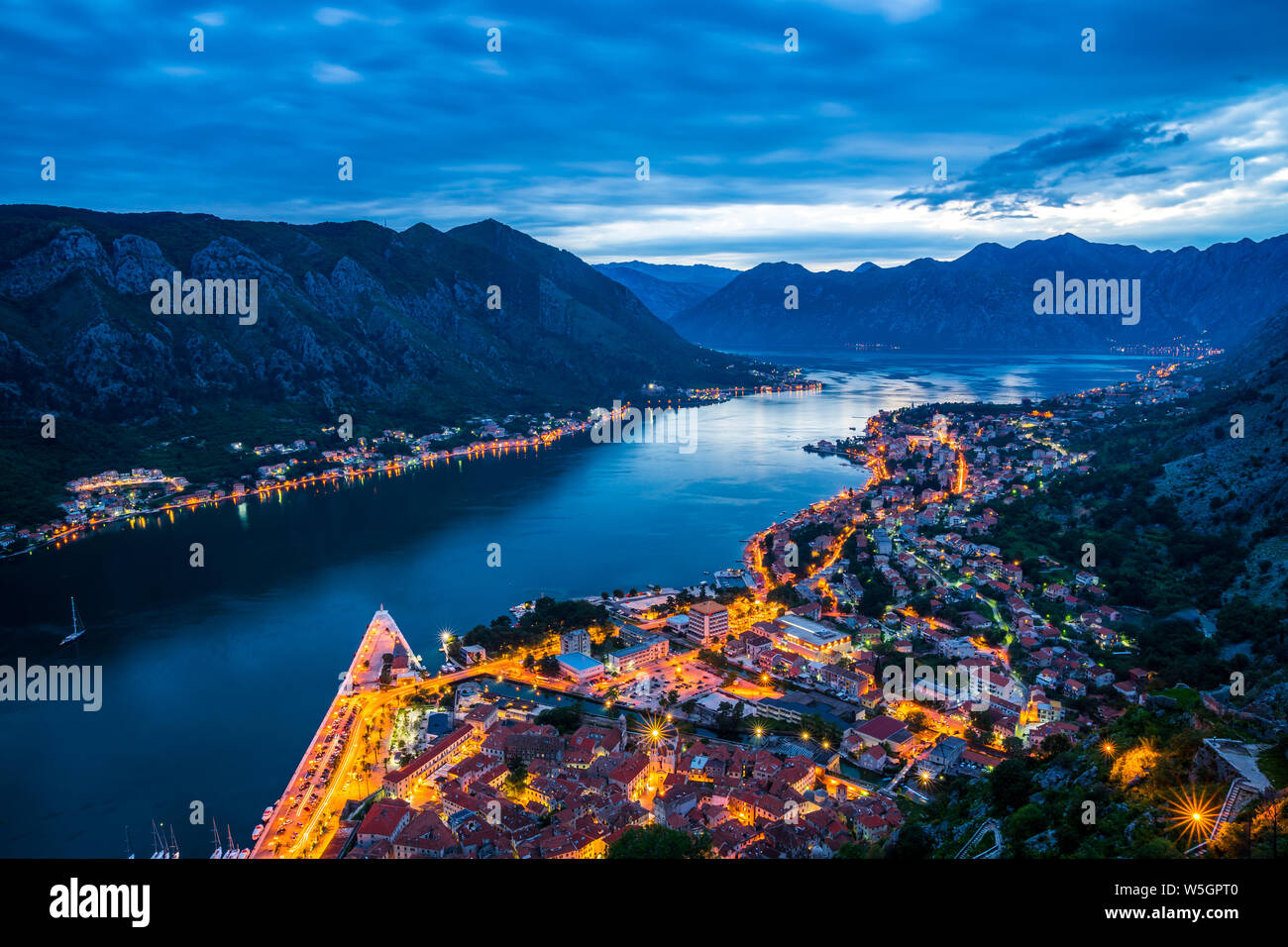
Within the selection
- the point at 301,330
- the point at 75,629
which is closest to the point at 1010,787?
the point at 75,629

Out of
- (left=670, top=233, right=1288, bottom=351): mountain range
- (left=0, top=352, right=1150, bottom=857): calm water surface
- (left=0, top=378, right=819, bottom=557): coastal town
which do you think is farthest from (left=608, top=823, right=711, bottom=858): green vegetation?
(left=670, top=233, right=1288, bottom=351): mountain range

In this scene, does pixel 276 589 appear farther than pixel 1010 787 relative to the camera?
Yes

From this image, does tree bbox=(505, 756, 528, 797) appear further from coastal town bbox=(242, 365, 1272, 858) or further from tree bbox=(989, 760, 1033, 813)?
tree bbox=(989, 760, 1033, 813)

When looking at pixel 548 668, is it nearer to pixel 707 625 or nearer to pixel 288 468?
pixel 707 625

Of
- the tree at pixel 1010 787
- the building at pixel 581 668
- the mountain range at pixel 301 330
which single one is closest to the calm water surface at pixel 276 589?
the building at pixel 581 668
